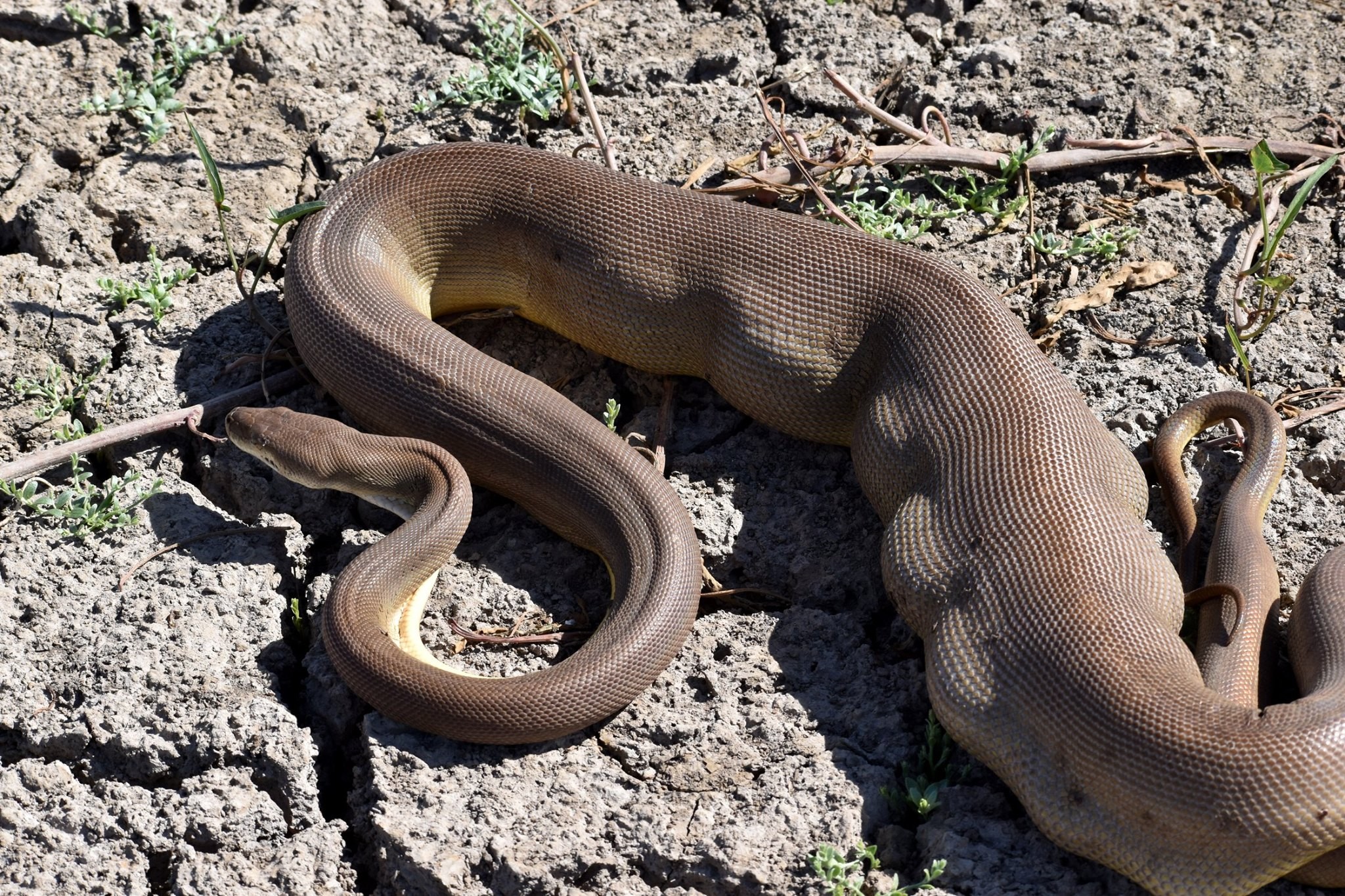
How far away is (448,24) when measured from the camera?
6945mm

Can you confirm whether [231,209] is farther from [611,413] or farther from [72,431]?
[611,413]

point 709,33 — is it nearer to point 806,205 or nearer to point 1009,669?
point 806,205

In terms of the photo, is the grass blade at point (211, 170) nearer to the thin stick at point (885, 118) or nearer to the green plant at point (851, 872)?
the thin stick at point (885, 118)

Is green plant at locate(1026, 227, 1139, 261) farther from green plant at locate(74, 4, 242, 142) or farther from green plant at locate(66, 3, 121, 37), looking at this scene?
green plant at locate(66, 3, 121, 37)

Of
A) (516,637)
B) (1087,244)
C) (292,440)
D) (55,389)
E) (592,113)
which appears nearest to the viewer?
(516,637)

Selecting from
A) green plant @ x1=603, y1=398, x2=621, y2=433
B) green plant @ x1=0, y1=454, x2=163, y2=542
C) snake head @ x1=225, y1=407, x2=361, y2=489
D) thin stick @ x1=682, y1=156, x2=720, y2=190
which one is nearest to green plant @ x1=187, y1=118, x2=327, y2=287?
snake head @ x1=225, y1=407, x2=361, y2=489

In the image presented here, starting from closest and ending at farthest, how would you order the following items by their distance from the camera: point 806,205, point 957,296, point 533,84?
point 957,296, point 806,205, point 533,84

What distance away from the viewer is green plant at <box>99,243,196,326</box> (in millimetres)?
5738

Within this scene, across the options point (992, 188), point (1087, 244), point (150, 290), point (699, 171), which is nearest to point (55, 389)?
point (150, 290)

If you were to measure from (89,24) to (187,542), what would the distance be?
3452 mm

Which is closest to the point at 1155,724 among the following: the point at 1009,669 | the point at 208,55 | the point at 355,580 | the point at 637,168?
the point at 1009,669

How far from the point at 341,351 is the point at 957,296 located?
8.27 feet

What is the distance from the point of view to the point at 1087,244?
570 cm

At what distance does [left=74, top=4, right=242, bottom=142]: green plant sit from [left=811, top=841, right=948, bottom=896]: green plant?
4.85m
